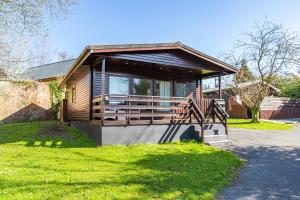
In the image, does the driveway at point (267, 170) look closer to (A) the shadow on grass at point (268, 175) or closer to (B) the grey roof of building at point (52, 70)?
(A) the shadow on grass at point (268, 175)

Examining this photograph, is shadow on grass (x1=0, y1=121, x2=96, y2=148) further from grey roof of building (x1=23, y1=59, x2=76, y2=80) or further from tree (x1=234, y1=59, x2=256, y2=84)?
grey roof of building (x1=23, y1=59, x2=76, y2=80)

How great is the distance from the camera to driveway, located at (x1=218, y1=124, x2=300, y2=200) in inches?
224

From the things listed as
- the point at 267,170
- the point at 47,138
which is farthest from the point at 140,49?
the point at 267,170

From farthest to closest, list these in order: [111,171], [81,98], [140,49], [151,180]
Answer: [81,98]
[140,49]
[111,171]
[151,180]

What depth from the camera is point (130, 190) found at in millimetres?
5203

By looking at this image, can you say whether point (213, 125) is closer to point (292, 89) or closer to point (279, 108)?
point (279, 108)

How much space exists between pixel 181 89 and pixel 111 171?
32.6 ft

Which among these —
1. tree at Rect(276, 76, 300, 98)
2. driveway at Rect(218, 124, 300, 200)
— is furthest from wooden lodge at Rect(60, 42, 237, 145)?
tree at Rect(276, 76, 300, 98)

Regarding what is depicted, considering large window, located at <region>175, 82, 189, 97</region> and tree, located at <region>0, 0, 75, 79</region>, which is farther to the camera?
large window, located at <region>175, 82, 189, 97</region>

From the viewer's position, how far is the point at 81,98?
48.8ft

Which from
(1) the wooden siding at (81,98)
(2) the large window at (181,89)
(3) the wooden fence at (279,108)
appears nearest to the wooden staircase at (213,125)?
(2) the large window at (181,89)

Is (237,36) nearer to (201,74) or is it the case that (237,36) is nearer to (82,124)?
(201,74)

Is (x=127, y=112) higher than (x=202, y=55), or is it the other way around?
(x=202, y=55)

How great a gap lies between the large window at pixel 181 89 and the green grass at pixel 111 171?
523cm
